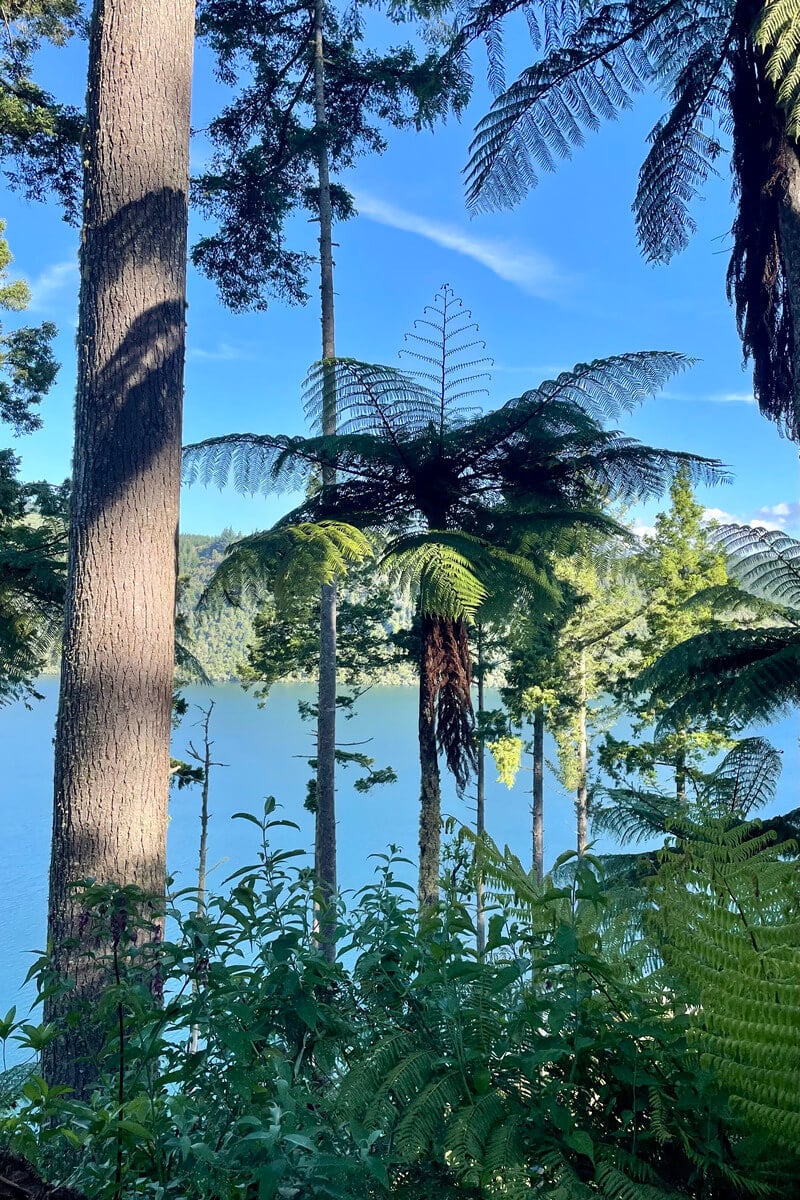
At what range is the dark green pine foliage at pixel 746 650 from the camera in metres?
3.66

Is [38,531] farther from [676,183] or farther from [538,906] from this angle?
[538,906]

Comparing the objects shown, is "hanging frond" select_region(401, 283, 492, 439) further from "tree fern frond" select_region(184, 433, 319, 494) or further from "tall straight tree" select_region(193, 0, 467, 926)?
"tall straight tree" select_region(193, 0, 467, 926)

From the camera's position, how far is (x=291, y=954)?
3.45ft

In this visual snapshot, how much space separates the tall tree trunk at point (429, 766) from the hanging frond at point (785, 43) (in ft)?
9.88

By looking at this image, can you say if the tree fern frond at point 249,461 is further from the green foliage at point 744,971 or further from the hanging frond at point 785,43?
the green foliage at point 744,971

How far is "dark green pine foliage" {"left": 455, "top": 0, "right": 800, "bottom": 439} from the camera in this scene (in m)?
4.27

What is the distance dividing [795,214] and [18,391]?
8.84 metres

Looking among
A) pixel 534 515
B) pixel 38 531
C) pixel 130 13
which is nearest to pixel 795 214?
pixel 534 515

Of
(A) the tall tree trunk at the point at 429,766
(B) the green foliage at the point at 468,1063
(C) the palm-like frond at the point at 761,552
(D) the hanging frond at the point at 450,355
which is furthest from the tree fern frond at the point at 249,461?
(B) the green foliage at the point at 468,1063

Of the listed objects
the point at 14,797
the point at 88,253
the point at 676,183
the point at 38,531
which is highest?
the point at 676,183

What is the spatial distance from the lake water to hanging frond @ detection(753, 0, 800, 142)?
3.05 meters

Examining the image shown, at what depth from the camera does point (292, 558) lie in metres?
4.04

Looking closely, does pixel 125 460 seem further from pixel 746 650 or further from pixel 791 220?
pixel 791 220

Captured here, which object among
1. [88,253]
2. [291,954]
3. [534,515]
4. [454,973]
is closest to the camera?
[454,973]
